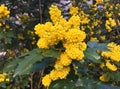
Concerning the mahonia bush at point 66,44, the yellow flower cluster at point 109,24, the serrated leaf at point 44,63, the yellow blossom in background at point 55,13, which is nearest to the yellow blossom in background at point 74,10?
the yellow flower cluster at point 109,24

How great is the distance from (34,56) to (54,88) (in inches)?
9.4

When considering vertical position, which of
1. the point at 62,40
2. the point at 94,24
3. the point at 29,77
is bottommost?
the point at 29,77

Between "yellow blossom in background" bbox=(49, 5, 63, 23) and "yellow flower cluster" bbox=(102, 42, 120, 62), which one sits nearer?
"yellow blossom in background" bbox=(49, 5, 63, 23)

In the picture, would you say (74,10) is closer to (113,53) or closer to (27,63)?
(113,53)

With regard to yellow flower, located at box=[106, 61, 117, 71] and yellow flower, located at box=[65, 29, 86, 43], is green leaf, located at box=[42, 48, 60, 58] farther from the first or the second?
yellow flower, located at box=[106, 61, 117, 71]

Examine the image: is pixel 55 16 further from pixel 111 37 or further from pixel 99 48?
pixel 111 37

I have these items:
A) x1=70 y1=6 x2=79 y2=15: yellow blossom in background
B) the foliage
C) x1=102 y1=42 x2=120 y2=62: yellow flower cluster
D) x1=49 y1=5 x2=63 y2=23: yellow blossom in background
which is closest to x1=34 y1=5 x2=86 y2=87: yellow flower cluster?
the foliage

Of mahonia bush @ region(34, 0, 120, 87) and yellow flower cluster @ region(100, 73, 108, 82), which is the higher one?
mahonia bush @ region(34, 0, 120, 87)

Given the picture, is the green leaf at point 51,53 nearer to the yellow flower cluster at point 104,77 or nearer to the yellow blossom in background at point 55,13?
the yellow blossom in background at point 55,13

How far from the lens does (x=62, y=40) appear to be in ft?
7.05

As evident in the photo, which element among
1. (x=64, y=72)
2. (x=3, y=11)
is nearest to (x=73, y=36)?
(x=64, y=72)

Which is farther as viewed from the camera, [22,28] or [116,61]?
[22,28]

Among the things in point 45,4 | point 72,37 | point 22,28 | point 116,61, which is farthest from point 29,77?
point 72,37

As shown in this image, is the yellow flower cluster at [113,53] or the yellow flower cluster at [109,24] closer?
the yellow flower cluster at [113,53]
